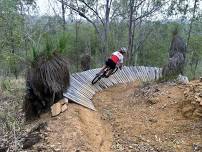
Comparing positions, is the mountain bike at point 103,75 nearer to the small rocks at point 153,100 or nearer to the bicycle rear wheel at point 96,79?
the bicycle rear wheel at point 96,79

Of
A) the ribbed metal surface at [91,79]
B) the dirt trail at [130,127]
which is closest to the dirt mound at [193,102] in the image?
the dirt trail at [130,127]

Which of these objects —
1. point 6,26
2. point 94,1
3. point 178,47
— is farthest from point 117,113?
point 94,1

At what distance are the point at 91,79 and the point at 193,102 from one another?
11.7 feet

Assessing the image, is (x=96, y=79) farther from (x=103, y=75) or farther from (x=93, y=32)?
(x=93, y=32)

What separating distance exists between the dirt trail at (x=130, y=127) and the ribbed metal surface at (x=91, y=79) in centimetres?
31

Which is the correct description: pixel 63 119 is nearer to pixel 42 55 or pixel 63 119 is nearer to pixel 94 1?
pixel 42 55

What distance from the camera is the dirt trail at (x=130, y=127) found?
6.34 metres

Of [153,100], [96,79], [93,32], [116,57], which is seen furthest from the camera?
[93,32]

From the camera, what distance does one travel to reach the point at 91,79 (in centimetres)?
1046

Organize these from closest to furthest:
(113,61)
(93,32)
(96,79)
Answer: (96,79)
(113,61)
(93,32)

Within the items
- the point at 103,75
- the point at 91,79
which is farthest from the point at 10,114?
the point at 103,75

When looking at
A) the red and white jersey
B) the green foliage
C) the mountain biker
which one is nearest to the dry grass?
the green foliage

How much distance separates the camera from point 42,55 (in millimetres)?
7766

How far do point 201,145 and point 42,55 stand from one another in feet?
12.4
